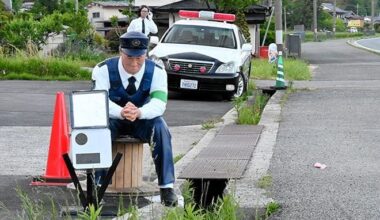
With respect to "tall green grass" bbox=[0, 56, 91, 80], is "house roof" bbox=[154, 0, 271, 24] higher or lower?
higher

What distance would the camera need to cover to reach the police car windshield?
651 inches

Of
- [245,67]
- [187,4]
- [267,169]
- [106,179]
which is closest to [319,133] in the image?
[267,169]

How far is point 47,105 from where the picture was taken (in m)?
14.1

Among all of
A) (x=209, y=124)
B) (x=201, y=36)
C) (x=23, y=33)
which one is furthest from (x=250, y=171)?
(x=23, y=33)

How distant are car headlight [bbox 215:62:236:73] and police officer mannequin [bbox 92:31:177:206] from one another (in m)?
9.15

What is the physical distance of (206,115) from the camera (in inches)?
522

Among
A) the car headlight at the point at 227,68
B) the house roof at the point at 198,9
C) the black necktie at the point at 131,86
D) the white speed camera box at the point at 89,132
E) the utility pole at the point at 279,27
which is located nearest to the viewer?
the white speed camera box at the point at 89,132

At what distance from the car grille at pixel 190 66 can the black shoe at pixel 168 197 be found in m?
9.38

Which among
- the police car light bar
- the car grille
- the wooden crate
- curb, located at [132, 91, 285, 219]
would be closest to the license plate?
the car grille

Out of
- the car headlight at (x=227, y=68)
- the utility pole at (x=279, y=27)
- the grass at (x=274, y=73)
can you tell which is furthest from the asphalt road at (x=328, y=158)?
the grass at (x=274, y=73)

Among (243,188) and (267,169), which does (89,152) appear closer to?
(243,188)

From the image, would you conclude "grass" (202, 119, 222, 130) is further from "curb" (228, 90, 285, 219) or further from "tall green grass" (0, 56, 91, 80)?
"tall green grass" (0, 56, 91, 80)

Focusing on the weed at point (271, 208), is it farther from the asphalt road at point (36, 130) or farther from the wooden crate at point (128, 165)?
the wooden crate at point (128, 165)

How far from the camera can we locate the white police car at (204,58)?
15414 mm
